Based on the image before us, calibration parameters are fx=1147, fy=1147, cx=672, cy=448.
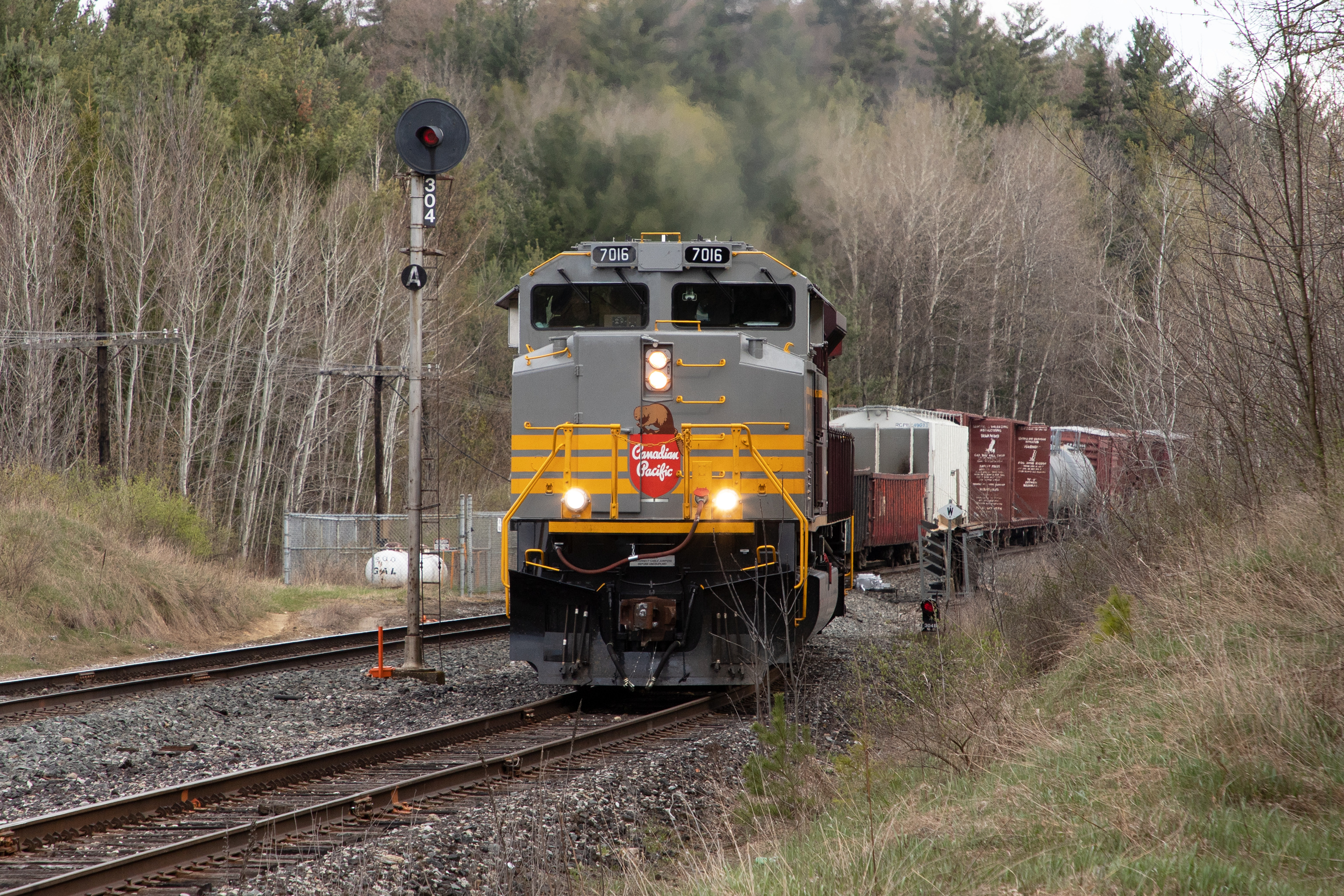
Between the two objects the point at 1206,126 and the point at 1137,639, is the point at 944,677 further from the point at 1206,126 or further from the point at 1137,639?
the point at 1206,126

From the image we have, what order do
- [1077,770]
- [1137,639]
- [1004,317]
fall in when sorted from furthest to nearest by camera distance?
1. [1004,317]
2. [1137,639]
3. [1077,770]

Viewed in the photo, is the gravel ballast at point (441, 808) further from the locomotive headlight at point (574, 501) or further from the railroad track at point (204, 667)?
the locomotive headlight at point (574, 501)

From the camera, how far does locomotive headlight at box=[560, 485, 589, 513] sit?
31.1ft

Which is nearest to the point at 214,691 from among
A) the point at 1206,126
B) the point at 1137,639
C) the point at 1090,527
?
the point at 1137,639

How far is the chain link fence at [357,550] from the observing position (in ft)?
71.2

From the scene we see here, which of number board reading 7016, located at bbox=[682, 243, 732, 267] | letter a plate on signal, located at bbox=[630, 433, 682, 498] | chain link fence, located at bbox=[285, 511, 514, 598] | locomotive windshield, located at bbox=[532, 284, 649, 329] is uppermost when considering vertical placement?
number board reading 7016, located at bbox=[682, 243, 732, 267]

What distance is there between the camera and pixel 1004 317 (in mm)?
44438

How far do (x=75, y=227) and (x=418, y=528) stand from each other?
22012 mm

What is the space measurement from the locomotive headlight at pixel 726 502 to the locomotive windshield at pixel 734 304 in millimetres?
1668

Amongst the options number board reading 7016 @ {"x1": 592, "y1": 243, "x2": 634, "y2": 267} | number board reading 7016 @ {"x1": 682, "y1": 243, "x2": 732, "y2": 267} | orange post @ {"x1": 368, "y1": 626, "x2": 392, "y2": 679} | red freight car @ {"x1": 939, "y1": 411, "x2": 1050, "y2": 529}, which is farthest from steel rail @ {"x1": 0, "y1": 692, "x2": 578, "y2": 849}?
red freight car @ {"x1": 939, "y1": 411, "x2": 1050, "y2": 529}

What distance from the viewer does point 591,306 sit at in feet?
33.7

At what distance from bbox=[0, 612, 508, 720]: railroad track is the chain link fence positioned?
5590mm

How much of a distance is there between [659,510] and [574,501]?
27.8 inches

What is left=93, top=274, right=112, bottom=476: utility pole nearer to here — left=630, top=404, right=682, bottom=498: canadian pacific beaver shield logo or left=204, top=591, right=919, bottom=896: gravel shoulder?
left=630, top=404, right=682, bottom=498: canadian pacific beaver shield logo
